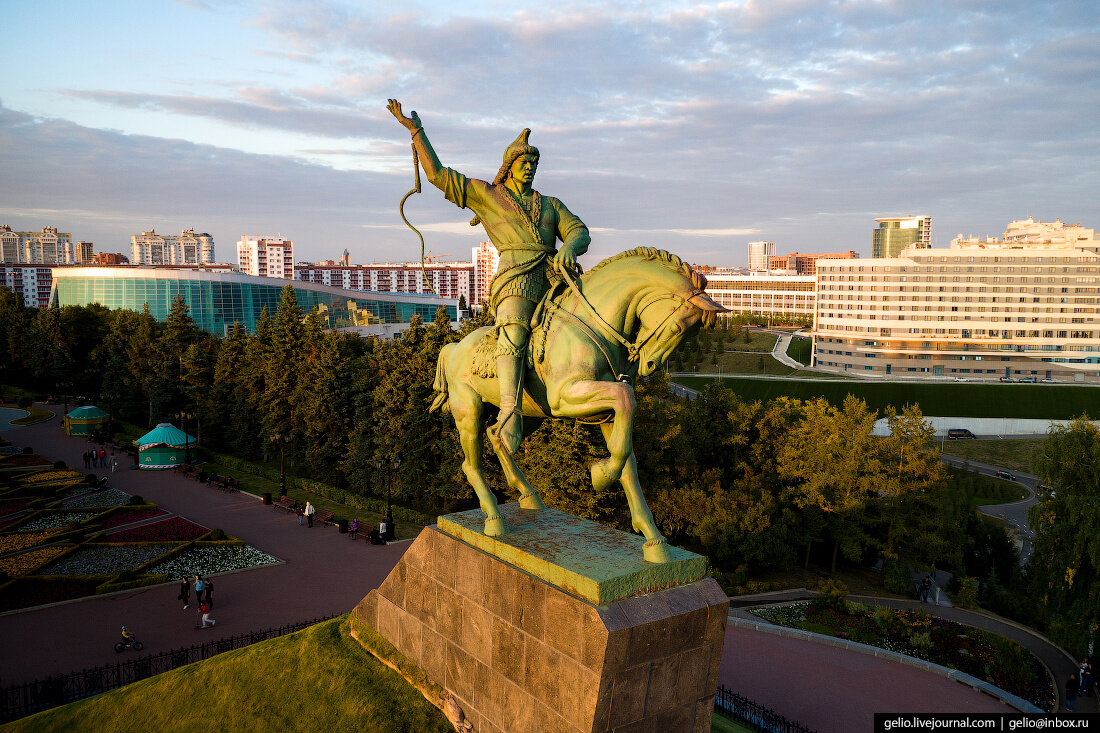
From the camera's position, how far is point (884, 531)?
2520cm

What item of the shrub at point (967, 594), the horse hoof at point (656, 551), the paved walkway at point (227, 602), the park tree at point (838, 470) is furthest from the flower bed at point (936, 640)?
the horse hoof at point (656, 551)

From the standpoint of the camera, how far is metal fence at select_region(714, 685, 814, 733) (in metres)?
12.2

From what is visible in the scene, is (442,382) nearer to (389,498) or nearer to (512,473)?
(512,473)

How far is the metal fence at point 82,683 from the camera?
1211cm

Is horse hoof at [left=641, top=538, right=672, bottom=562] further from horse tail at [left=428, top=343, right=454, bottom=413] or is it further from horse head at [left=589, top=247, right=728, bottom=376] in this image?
horse tail at [left=428, top=343, right=454, bottom=413]

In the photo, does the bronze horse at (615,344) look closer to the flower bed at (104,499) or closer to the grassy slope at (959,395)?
the flower bed at (104,499)

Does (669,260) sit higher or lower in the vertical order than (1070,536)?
higher

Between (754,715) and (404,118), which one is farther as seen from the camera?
(754,715)

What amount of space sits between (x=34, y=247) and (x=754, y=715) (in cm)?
22723

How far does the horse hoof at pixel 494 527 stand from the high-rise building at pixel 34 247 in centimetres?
21854

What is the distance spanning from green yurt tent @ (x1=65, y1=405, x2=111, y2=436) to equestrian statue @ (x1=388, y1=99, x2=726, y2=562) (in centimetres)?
3755

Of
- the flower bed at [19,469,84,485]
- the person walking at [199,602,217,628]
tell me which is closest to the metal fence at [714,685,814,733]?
the person walking at [199,602,217,628]

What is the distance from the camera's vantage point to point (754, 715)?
1262 centimetres

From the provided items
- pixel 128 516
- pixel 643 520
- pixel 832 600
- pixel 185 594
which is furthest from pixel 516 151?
pixel 128 516
